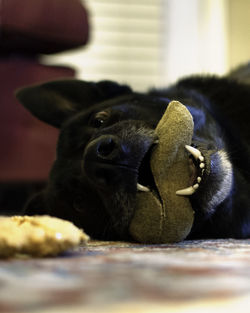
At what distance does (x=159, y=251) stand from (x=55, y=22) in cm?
210

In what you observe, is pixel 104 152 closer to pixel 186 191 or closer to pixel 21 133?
pixel 186 191

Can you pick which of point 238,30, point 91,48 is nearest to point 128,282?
point 238,30

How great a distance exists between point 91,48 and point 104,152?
331cm

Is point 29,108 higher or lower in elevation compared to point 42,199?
higher

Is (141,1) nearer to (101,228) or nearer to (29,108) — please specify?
(29,108)

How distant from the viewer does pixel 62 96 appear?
154 centimetres

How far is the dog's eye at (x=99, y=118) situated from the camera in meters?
1.25

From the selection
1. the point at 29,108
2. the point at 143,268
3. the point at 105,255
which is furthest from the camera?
the point at 29,108

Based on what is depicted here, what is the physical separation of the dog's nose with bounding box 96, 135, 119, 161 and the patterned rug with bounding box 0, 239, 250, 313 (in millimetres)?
203

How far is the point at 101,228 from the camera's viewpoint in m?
1.13

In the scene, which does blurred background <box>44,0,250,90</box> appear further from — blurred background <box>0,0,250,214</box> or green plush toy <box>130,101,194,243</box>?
green plush toy <box>130,101,194,243</box>

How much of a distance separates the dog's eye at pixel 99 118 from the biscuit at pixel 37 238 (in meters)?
0.49

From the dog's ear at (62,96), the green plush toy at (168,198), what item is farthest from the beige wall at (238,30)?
the green plush toy at (168,198)

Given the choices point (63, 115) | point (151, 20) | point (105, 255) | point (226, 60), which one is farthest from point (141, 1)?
point (105, 255)
